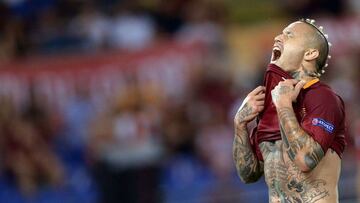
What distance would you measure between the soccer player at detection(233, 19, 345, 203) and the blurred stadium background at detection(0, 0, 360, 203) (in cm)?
633

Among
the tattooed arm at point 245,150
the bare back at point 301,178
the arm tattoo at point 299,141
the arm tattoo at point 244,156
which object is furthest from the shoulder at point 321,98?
the arm tattoo at point 244,156

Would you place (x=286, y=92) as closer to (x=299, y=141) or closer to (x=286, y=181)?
(x=299, y=141)

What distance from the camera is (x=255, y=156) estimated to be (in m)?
6.34

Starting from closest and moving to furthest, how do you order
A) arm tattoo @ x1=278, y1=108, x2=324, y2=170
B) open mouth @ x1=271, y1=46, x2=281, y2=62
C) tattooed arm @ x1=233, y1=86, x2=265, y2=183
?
1. arm tattoo @ x1=278, y1=108, x2=324, y2=170
2. open mouth @ x1=271, y1=46, x2=281, y2=62
3. tattooed arm @ x1=233, y1=86, x2=265, y2=183

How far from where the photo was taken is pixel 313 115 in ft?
19.2

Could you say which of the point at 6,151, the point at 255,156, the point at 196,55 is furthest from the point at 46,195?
the point at 255,156

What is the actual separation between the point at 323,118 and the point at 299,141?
0.16 meters

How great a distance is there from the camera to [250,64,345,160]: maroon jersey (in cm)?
581

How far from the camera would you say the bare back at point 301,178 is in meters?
5.98

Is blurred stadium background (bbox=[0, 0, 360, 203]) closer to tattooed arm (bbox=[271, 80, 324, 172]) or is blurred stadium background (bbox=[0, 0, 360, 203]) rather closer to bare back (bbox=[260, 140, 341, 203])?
bare back (bbox=[260, 140, 341, 203])

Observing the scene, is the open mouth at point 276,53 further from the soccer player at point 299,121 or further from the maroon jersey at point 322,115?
the maroon jersey at point 322,115

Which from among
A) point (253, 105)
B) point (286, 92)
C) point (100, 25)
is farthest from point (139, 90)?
point (286, 92)

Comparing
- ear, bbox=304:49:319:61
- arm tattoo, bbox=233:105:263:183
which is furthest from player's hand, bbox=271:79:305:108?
arm tattoo, bbox=233:105:263:183

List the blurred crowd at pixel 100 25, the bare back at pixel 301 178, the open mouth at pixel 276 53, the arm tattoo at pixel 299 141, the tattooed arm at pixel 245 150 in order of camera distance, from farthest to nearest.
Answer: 1. the blurred crowd at pixel 100 25
2. the tattooed arm at pixel 245 150
3. the open mouth at pixel 276 53
4. the bare back at pixel 301 178
5. the arm tattoo at pixel 299 141
